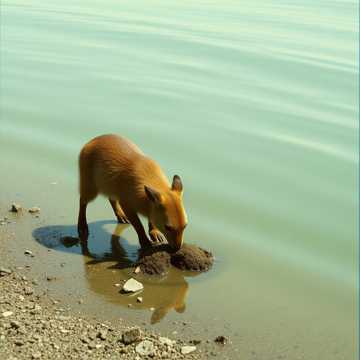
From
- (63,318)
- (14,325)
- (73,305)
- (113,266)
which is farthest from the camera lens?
(113,266)

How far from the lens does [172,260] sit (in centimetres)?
735

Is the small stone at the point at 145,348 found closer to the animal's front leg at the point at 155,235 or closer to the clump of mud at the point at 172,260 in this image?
the clump of mud at the point at 172,260

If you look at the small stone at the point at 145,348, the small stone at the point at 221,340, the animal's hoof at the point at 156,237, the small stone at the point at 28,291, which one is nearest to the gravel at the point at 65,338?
the small stone at the point at 145,348

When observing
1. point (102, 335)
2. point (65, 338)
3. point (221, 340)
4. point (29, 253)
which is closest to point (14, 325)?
point (65, 338)

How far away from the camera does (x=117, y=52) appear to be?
16.7 m

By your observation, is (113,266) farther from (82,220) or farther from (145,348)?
(145,348)

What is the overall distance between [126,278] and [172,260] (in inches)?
22.9

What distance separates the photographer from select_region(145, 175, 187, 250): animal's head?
716 centimetres

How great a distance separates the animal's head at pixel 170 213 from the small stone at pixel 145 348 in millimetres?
1630

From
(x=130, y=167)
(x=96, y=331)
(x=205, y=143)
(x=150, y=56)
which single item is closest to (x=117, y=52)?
(x=150, y=56)

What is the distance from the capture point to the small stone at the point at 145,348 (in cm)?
565

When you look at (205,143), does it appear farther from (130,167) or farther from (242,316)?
(242,316)

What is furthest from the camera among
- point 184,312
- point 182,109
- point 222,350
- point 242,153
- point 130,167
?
point 182,109

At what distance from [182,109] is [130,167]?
4809 millimetres
